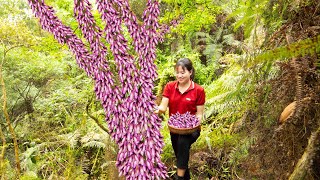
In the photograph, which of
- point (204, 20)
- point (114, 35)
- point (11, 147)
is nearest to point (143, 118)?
point (114, 35)

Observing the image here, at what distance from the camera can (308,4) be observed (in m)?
1.63

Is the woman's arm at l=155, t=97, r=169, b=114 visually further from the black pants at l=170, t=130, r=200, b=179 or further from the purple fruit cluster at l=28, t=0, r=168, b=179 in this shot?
the black pants at l=170, t=130, r=200, b=179

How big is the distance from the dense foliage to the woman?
27cm

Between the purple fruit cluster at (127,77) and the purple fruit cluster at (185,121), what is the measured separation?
0.62 feet

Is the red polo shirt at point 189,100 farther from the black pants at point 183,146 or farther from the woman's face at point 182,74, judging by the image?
the black pants at point 183,146

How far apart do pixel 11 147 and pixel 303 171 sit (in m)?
7.11

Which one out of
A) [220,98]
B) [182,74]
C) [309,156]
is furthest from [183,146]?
[309,156]

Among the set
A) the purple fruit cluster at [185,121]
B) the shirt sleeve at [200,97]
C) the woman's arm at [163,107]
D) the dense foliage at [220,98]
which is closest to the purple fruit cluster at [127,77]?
the woman's arm at [163,107]

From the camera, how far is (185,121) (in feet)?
10.5

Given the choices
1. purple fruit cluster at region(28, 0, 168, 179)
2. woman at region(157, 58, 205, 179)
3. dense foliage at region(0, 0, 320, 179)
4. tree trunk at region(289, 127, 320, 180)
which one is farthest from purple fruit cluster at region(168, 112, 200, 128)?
tree trunk at region(289, 127, 320, 180)

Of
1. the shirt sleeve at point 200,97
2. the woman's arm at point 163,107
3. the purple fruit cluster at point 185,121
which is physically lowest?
the purple fruit cluster at point 185,121

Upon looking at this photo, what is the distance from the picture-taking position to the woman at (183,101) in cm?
324

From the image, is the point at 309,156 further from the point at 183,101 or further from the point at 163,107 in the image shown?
the point at 163,107

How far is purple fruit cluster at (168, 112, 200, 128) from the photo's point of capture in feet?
10.5
